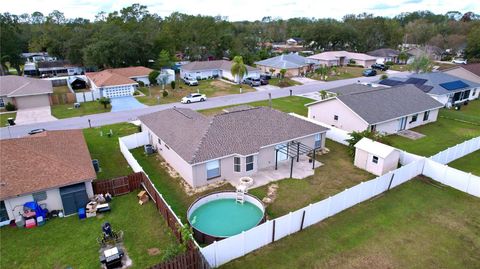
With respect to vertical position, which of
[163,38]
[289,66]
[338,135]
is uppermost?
[163,38]

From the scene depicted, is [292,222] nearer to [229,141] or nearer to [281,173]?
[281,173]

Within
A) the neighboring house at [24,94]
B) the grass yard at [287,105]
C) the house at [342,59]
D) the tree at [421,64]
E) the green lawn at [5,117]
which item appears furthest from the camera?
the house at [342,59]

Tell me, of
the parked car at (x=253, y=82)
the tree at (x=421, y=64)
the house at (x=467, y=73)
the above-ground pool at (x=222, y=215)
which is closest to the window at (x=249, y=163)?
the above-ground pool at (x=222, y=215)

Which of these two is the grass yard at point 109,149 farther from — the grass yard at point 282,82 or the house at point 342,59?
the house at point 342,59

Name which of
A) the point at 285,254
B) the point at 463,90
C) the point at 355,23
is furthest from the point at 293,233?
the point at 355,23

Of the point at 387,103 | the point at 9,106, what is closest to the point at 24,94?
the point at 9,106

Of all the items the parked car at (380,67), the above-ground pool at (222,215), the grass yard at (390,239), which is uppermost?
the parked car at (380,67)
